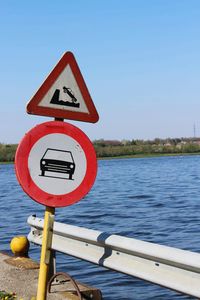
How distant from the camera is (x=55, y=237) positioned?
6.01 m

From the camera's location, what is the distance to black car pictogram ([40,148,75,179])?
4.38m

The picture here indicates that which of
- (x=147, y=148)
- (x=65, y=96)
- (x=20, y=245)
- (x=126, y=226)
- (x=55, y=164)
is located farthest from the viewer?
(x=147, y=148)

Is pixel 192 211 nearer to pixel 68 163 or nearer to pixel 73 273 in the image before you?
pixel 73 273

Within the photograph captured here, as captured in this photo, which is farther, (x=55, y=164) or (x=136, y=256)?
(x=136, y=256)

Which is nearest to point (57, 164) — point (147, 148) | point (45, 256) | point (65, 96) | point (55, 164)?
point (55, 164)

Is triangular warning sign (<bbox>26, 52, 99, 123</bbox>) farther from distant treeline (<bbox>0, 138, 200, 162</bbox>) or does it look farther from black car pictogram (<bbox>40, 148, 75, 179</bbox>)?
distant treeline (<bbox>0, 138, 200, 162</bbox>)

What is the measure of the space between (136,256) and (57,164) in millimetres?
1081

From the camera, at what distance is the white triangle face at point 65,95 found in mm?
4461

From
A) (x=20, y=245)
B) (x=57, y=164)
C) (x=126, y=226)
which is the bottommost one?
(x=126, y=226)

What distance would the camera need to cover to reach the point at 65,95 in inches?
179

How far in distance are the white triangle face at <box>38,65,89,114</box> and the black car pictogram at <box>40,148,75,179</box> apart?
0.37m

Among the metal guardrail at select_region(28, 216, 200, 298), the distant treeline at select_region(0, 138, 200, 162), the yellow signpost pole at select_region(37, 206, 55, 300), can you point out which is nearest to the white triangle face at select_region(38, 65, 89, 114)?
the yellow signpost pole at select_region(37, 206, 55, 300)

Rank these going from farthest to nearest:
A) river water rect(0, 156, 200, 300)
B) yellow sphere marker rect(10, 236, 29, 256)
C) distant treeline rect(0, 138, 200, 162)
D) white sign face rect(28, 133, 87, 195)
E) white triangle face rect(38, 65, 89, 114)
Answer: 1. distant treeline rect(0, 138, 200, 162)
2. river water rect(0, 156, 200, 300)
3. yellow sphere marker rect(10, 236, 29, 256)
4. white triangle face rect(38, 65, 89, 114)
5. white sign face rect(28, 133, 87, 195)

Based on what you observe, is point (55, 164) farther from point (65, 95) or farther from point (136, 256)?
point (136, 256)
